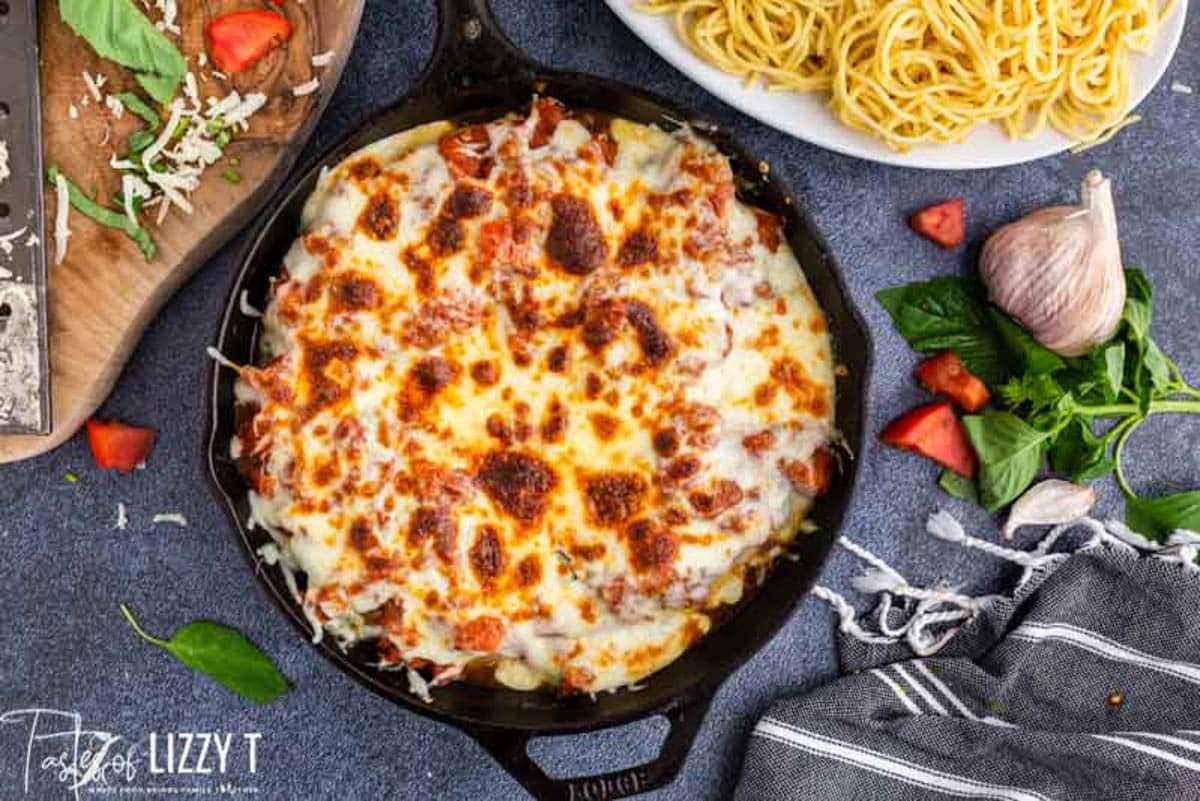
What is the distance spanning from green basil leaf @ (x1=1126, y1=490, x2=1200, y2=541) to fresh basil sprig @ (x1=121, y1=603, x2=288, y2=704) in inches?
102

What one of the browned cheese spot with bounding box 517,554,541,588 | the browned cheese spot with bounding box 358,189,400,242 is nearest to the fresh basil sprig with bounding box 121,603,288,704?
the browned cheese spot with bounding box 517,554,541,588

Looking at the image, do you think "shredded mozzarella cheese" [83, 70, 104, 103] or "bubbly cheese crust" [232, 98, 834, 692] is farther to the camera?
"shredded mozzarella cheese" [83, 70, 104, 103]

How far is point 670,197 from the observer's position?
3.03m

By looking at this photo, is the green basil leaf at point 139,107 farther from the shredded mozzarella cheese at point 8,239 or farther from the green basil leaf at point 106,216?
the shredded mozzarella cheese at point 8,239

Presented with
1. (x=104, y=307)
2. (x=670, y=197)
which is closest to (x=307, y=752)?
(x=104, y=307)

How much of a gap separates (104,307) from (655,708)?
1.77 m

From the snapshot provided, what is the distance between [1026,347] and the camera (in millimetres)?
3623

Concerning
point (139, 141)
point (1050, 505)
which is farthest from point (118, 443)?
point (1050, 505)

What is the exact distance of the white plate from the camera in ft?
11.2

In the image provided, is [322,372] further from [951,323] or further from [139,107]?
[951,323]

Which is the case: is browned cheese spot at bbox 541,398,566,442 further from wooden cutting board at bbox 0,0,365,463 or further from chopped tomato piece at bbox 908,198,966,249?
chopped tomato piece at bbox 908,198,966,249

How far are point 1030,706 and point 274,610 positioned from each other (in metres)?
2.23

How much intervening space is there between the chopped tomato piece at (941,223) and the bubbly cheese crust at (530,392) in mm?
710

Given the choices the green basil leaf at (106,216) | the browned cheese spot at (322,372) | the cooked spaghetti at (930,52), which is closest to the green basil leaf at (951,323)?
the cooked spaghetti at (930,52)
